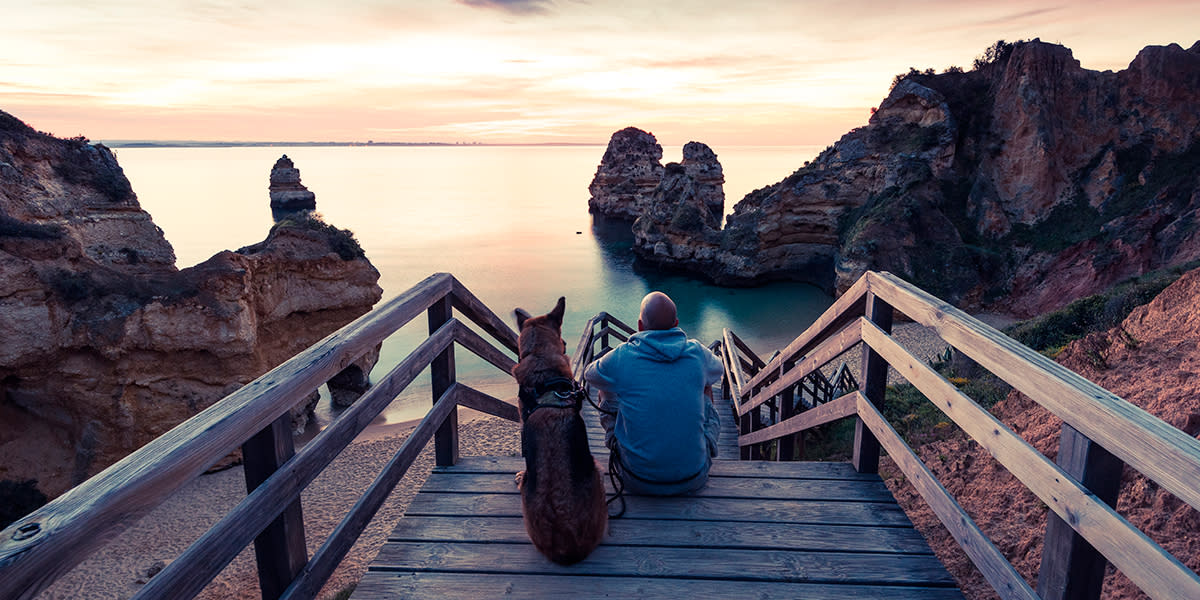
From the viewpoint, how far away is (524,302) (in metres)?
40.3

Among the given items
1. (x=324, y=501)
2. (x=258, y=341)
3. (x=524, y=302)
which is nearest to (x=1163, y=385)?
(x=324, y=501)

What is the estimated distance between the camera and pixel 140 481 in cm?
148

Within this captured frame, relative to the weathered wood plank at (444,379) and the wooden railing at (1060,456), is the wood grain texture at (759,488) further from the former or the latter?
the wooden railing at (1060,456)

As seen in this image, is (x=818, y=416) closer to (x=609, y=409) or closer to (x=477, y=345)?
(x=609, y=409)

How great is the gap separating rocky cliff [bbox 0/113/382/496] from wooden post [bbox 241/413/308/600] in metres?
14.3

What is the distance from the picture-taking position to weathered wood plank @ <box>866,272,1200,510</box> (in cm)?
140

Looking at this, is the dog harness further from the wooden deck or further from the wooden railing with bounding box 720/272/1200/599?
the wooden railing with bounding box 720/272/1200/599

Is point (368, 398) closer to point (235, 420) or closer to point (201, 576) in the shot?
point (235, 420)

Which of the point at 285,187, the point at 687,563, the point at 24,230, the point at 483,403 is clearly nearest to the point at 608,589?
the point at 687,563

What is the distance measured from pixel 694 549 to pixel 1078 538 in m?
1.61

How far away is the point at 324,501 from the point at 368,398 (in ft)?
37.2

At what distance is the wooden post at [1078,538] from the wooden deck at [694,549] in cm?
82

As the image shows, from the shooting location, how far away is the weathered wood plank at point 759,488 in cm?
346

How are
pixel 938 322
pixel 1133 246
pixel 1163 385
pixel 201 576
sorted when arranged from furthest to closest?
pixel 1133 246 → pixel 1163 385 → pixel 938 322 → pixel 201 576
